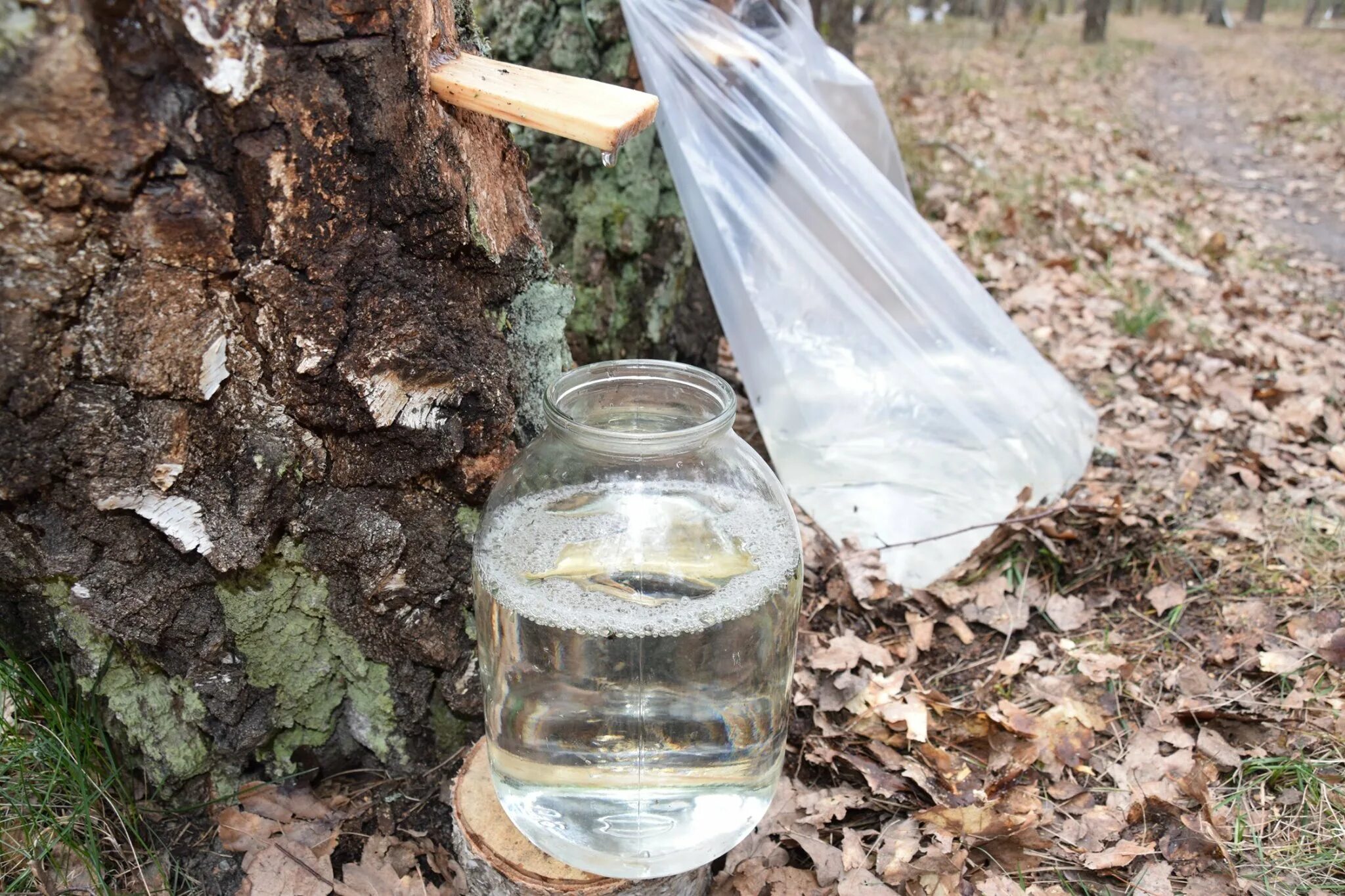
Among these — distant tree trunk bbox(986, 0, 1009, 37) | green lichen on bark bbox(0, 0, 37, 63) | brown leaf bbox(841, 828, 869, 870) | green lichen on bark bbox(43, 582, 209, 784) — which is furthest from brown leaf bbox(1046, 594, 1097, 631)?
distant tree trunk bbox(986, 0, 1009, 37)

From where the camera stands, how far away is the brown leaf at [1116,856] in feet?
6.54

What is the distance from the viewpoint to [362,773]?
2.16 metres

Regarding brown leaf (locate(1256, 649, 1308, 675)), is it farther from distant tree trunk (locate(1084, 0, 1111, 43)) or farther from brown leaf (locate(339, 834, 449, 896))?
distant tree trunk (locate(1084, 0, 1111, 43))

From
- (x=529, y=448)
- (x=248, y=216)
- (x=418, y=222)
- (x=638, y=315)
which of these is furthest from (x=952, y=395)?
(x=248, y=216)

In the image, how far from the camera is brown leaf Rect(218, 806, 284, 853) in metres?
1.95

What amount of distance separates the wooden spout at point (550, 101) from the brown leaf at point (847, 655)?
153 centimetres

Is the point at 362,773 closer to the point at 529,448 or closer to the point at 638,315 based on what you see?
the point at 529,448

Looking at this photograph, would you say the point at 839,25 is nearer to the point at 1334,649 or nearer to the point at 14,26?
the point at 1334,649

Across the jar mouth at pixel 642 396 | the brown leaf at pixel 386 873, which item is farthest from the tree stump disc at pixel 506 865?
the jar mouth at pixel 642 396

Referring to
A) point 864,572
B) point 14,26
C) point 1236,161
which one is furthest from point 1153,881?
point 1236,161

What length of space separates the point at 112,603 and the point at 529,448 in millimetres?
771

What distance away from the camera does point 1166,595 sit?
276 cm

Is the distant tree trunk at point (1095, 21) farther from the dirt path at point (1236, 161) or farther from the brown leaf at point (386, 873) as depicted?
the brown leaf at point (386, 873)

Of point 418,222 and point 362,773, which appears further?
point 362,773
